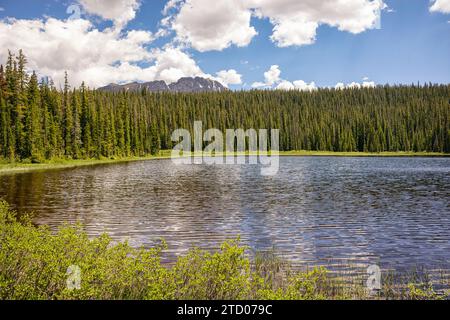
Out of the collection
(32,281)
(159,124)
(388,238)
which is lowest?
(388,238)

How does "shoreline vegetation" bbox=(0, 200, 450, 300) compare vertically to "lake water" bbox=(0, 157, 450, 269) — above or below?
above

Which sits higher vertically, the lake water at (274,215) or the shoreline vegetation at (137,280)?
the shoreline vegetation at (137,280)

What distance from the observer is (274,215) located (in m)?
30.2

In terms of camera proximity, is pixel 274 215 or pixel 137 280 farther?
pixel 274 215

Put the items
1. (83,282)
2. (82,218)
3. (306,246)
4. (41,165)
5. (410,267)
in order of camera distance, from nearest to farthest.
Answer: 1. (83,282)
2. (410,267)
3. (306,246)
4. (82,218)
5. (41,165)

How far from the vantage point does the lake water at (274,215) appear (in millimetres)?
20422

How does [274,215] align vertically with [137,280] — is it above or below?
below

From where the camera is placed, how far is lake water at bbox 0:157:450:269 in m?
20.4

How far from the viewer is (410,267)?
1702 centimetres

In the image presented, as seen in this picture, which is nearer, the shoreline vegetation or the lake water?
the shoreline vegetation

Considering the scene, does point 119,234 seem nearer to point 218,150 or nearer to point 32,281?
point 32,281

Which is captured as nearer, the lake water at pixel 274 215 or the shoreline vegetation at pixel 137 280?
the shoreline vegetation at pixel 137 280

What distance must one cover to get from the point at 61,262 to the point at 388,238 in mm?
17549

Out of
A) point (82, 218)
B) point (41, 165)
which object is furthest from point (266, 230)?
point (41, 165)
